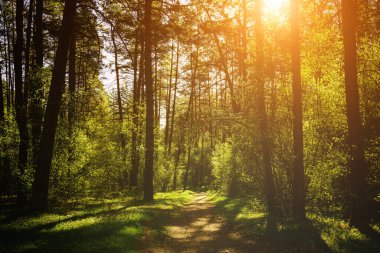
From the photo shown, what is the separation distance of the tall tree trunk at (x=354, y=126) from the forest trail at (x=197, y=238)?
4.18 m

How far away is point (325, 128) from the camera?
1362cm

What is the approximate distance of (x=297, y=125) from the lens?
1274cm

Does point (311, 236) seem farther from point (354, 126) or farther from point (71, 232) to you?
point (71, 232)

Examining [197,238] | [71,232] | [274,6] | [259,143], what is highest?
[274,6]

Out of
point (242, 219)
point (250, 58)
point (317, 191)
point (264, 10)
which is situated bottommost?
point (242, 219)

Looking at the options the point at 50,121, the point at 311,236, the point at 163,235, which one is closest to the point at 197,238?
the point at 163,235

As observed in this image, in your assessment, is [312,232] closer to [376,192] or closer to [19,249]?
[376,192]

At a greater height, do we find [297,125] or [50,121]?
[50,121]

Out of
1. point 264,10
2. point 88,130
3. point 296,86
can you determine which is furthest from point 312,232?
point 88,130

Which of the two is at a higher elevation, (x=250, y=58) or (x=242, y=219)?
(x=250, y=58)

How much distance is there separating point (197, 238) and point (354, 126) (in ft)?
24.4

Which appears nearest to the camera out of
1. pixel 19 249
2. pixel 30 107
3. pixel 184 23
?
pixel 19 249

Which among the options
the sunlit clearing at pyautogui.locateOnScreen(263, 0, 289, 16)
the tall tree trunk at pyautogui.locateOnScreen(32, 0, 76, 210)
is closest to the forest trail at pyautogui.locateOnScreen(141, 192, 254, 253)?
the tall tree trunk at pyautogui.locateOnScreen(32, 0, 76, 210)

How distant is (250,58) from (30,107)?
1212cm
